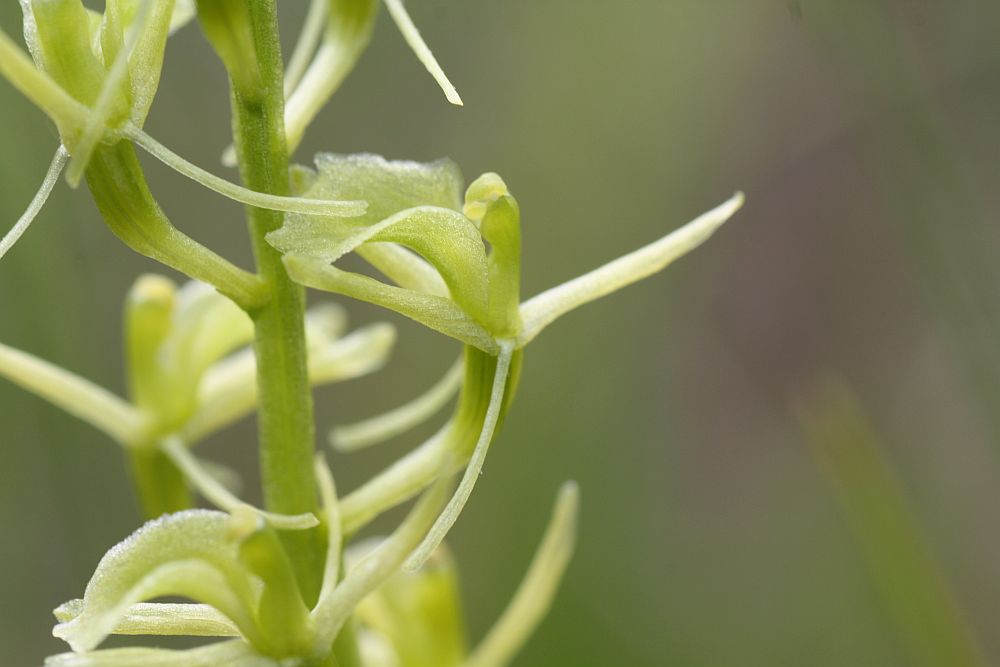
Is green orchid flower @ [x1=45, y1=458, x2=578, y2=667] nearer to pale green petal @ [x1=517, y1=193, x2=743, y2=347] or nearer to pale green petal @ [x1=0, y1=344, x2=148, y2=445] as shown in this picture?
pale green petal @ [x1=517, y1=193, x2=743, y2=347]

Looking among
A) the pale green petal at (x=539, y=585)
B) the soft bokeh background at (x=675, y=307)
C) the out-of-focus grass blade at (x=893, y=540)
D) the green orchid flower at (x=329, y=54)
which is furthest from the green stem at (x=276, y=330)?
the soft bokeh background at (x=675, y=307)

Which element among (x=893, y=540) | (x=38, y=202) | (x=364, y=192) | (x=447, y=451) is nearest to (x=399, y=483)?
(x=447, y=451)

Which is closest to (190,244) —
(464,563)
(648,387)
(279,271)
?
(279,271)

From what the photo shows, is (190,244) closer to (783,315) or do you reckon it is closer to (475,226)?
(475,226)

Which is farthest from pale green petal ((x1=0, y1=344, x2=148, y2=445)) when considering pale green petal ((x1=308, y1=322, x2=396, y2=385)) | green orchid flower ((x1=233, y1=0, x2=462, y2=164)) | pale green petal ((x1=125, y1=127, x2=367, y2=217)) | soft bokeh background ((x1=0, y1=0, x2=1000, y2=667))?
soft bokeh background ((x1=0, y1=0, x2=1000, y2=667))

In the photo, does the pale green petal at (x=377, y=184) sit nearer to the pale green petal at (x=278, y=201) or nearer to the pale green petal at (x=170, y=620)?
the pale green petal at (x=278, y=201)

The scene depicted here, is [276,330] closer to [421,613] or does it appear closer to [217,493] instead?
[217,493]

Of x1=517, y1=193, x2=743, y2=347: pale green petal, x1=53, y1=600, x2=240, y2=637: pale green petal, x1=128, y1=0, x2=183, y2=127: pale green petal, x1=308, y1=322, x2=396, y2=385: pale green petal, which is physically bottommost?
x1=53, y1=600, x2=240, y2=637: pale green petal
